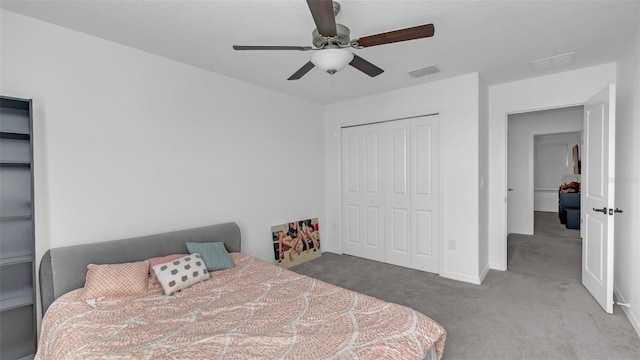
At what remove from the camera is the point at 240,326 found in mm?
1699

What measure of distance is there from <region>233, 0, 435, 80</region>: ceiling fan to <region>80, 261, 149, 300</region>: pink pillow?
186cm

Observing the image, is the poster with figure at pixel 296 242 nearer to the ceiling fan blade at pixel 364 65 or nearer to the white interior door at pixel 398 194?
the white interior door at pixel 398 194

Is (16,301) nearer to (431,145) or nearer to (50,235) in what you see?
(50,235)

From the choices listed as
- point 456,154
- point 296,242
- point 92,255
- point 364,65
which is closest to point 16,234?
point 92,255

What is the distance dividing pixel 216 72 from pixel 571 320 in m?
4.30

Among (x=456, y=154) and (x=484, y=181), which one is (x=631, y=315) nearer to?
(x=484, y=181)

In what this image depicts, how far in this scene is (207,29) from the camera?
7.59 ft

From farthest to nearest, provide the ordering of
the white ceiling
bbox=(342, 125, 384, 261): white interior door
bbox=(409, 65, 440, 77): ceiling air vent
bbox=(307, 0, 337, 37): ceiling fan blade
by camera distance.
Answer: bbox=(342, 125, 384, 261): white interior door, bbox=(409, 65, 440, 77): ceiling air vent, the white ceiling, bbox=(307, 0, 337, 37): ceiling fan blade

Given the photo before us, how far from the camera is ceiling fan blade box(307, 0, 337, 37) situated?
1.37 metres

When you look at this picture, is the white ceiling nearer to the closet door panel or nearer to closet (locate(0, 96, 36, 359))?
closet (locate(0, 96, 36, 359))

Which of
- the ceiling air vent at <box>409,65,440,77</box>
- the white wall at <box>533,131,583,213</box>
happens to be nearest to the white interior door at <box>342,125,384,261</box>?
the ceiling air vent at <box>409,65,440,77</box>

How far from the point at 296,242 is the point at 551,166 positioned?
8.48 meters

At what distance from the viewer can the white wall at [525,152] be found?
5816mm

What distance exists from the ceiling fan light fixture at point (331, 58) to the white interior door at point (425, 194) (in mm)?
2270
